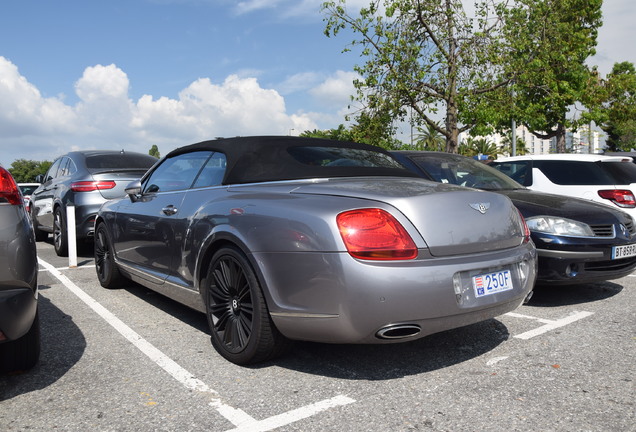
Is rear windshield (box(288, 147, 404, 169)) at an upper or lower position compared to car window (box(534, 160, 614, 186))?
upper

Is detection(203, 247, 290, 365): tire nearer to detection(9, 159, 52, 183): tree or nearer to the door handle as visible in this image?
the door handle

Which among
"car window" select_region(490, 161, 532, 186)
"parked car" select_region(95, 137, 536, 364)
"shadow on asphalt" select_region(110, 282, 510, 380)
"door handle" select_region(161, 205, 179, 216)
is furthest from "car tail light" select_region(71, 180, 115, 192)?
"car window" select_region(490, 161, 532, 186)

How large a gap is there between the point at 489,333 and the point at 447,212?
55.3 inches

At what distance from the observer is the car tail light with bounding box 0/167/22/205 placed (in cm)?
300

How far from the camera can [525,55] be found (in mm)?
15359

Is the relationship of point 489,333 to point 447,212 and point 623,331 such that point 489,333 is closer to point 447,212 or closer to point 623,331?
point 623,331

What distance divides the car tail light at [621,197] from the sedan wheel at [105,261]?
5484mm

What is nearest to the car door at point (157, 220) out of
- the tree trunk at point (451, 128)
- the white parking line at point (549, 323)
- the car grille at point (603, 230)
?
the white parking line at point (549, 323)

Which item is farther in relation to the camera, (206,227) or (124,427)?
(206,227)

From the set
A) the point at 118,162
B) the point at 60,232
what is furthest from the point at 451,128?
the point at 60,232

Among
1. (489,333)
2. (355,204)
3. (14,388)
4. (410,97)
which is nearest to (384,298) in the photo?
(355,204)

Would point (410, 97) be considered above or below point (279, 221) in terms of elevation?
above

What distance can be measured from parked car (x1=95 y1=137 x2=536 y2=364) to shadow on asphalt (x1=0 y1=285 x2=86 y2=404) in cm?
80

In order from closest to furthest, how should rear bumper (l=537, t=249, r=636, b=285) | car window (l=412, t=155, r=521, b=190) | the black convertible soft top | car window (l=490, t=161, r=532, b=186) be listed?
the black convertible soft top, rear bumper (l=537, t=249, r=636, b=285), car window (l=412, t=155, r=521, b=190), car window (l=490, t=161, r=532, b=186)
